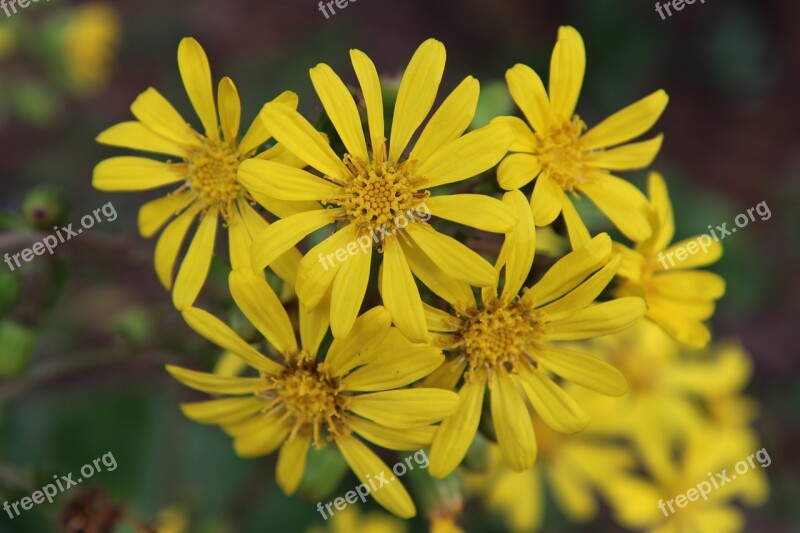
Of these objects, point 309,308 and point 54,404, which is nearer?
point 309,308

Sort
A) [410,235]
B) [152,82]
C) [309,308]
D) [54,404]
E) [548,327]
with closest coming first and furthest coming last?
[309,308] < [410,235] < [548,327] < [54,404] < [152,82]

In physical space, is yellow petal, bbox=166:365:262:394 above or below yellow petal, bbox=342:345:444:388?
above

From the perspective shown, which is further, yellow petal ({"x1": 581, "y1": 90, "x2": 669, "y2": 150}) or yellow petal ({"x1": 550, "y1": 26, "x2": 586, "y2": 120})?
yellow petal ({"x1": 581, "y1": 90, "x2": 669, "y2": 150})

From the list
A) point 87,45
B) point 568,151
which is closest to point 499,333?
point 568,151

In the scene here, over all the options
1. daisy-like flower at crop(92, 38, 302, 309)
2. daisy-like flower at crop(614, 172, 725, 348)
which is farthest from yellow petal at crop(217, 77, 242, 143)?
daisy-like flower at crop(614, 172, 725, 348)

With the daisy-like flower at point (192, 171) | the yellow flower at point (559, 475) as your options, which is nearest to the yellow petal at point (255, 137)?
the daisy-like flower at point (192, 171)

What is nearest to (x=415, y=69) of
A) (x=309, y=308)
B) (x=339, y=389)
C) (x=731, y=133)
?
(x=309, y=308)

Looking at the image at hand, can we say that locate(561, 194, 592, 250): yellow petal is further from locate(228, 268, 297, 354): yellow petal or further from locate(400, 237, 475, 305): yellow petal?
locate(228, 268, 297, 354): yellow petal

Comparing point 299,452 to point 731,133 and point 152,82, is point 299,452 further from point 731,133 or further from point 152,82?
point 731,133

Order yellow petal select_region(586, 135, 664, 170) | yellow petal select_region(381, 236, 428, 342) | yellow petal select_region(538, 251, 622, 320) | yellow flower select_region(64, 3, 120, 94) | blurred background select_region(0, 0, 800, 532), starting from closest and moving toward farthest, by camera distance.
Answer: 1. yellow petal select_region(381, 236, 428, 342)
2. yellow petal select_region(538, 251, 622, 320)
3. yellow petal select_region(586, 135, 664, 170)
4. blurred background select_region(0, 0, 800, 532)
5. yellow flower select_region(64, 3, 120, 94)
